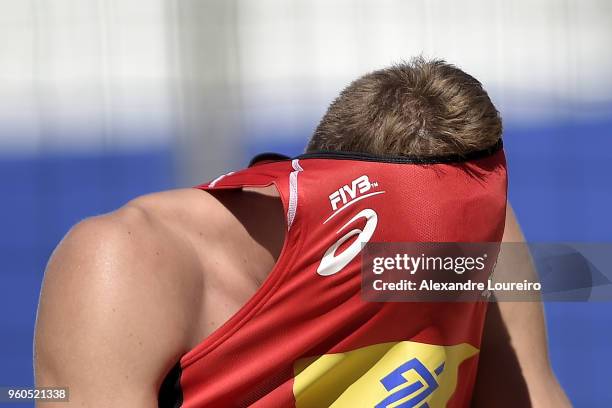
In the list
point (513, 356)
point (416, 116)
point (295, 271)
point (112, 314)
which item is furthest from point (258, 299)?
point (513, 356)

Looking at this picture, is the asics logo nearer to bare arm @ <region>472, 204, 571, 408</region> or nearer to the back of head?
the back of head

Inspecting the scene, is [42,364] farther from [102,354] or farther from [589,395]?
[589,395]

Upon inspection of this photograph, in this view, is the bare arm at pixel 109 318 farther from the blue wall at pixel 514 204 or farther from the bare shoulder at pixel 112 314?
the blue wall at pixel 514 204

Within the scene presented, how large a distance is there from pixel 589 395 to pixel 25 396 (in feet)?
5.62

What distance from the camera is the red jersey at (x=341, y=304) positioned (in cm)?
88

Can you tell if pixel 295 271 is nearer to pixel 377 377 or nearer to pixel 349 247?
pixel 349 247

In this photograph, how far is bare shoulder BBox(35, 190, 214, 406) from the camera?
0.82 metres

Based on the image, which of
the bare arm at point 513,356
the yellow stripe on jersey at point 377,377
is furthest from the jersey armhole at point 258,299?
the bare arm at point 513,356

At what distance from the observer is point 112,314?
82 centimetres

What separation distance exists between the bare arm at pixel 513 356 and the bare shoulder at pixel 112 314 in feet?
1.59

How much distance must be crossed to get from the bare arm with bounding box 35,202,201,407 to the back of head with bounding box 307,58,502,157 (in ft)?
0.87

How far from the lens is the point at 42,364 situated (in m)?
0.84

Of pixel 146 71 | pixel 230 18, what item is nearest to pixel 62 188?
pixel 146 71

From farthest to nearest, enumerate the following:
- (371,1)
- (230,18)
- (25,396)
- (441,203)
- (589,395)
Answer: (589,395), (371,1), (230,18), (25,396), (441,203)
